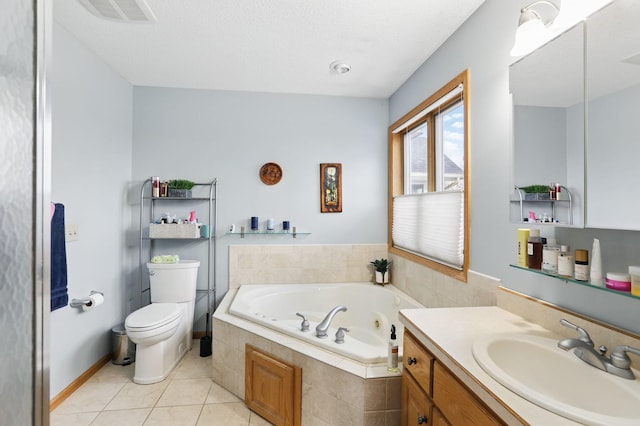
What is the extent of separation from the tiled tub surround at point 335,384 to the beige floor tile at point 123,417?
668 mm

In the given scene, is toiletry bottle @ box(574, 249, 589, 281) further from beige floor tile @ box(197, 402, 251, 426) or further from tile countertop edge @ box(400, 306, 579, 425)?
beige floor tile @ box(197, 402, 251, 426)

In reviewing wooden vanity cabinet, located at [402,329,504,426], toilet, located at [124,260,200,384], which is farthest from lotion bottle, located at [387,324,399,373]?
toilet, located at [124,260,200,384]

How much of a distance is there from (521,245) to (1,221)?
1.65 metres

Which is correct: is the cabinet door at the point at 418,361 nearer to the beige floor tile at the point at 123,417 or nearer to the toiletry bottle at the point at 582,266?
the toiletry bottle at the point at 582,266

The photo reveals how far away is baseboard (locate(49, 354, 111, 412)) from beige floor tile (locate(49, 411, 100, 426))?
9cm

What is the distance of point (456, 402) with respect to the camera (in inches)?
42.5

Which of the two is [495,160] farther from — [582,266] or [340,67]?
[340,67]

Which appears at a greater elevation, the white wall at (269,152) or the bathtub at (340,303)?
the white wall at (269,152)

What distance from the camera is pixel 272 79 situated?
3.01 metres

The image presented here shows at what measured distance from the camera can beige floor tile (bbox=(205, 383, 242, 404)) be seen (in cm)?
227

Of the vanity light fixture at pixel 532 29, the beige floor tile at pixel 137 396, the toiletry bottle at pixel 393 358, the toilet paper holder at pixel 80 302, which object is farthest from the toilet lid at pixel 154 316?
the vanity light fixture at pixel 532 29

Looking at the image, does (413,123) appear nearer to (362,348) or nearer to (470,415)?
(362,348)

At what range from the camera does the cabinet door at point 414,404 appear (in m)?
1.29

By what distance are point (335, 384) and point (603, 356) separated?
115 cm
